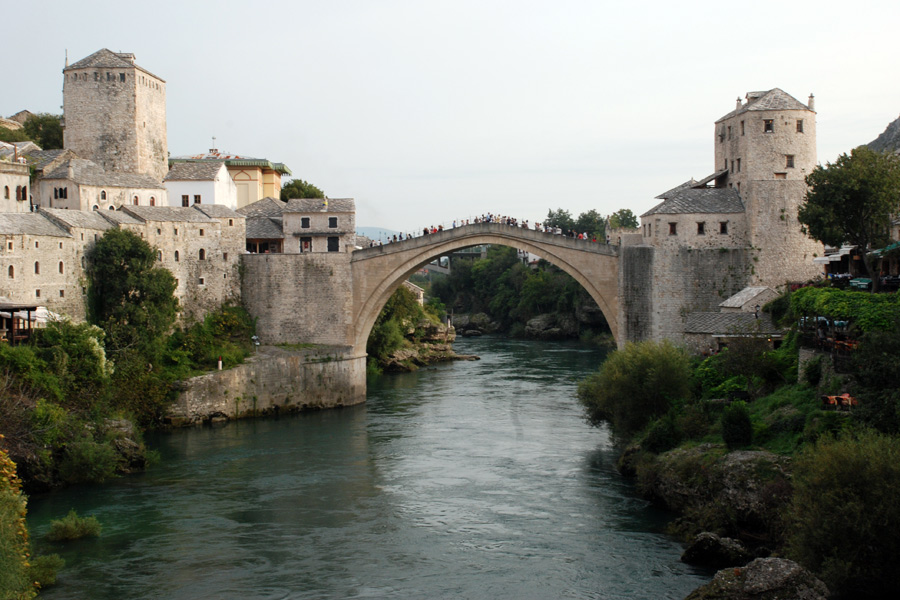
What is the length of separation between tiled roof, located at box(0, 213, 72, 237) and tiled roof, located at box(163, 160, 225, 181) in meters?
11.2

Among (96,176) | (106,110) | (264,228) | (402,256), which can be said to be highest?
(106,110)

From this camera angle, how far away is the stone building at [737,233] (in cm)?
3794

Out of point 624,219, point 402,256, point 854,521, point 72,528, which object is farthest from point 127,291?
point 624,219

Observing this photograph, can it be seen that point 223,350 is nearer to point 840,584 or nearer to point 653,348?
point 653,348

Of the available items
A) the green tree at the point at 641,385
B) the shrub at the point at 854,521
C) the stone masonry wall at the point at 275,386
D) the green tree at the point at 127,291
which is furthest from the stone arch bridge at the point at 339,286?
the shrub at the point at 854,521

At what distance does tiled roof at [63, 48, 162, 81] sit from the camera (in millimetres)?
46344

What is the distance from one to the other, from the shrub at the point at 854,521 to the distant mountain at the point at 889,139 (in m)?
31.0

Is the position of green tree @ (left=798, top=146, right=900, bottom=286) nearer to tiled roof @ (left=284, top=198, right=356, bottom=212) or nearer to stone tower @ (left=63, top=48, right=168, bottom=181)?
tiled roof @ (left=284, top=198, right=356, bottom=212)

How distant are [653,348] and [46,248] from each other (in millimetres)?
22322

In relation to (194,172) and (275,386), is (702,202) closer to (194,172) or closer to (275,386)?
(275,386)

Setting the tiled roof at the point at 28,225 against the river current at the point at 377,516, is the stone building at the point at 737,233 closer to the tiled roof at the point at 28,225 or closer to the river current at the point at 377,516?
the river current at the point at 377,516

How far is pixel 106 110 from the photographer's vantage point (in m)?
46.6

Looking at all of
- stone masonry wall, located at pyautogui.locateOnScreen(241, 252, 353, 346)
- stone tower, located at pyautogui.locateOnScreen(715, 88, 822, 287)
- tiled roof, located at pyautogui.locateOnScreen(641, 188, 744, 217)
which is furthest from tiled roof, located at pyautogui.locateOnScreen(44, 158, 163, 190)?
stone tower, located at pyautogui.locateOnScreen(715, 88, 822, 287)

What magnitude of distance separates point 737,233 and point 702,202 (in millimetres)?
1912
